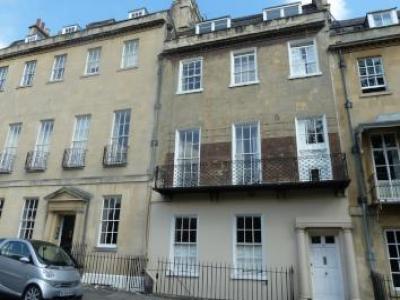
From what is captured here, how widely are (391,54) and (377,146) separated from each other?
390cm

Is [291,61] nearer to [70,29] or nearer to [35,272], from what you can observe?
[35,272]

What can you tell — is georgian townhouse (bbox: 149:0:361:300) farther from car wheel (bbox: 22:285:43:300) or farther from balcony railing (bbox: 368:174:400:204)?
car wheel (bbox: 22:285:43:300)

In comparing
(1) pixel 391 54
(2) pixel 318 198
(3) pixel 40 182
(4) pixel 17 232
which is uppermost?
(1) pixel 391 54

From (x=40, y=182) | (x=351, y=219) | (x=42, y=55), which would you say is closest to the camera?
(x=351, y=219)

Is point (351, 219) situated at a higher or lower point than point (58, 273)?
higher

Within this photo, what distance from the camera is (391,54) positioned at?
1320cm

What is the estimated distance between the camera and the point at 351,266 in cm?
1085

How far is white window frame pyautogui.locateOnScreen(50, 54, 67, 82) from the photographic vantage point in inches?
727

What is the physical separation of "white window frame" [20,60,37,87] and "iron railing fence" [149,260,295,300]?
43.4ft

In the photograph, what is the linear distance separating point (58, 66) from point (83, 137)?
5.28 metres

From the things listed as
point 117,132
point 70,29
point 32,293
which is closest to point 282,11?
point 117,132

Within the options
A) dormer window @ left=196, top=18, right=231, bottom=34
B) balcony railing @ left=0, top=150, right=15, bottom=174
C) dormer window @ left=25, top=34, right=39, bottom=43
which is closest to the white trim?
dormer window @ left=196, top=18, right=231, bottom=34

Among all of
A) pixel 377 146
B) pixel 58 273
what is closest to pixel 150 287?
pixel 58 273

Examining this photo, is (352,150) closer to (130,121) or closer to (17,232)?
(130,121)
